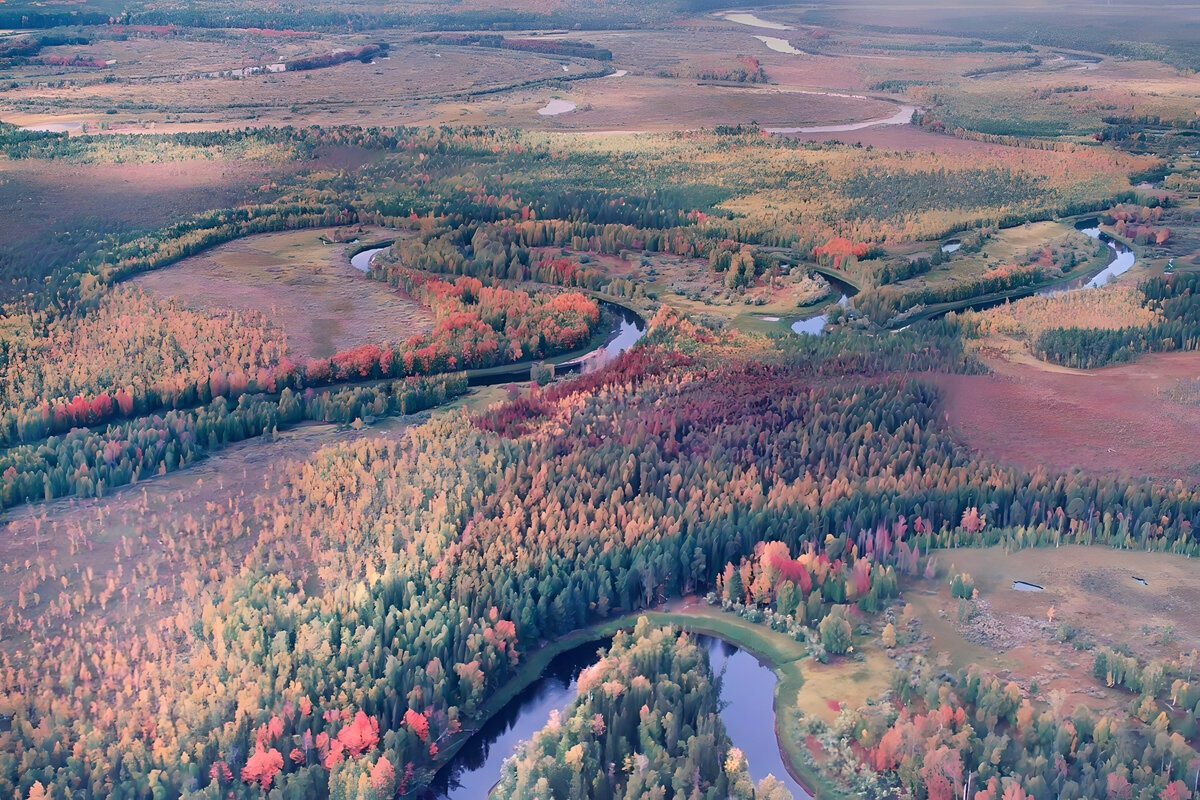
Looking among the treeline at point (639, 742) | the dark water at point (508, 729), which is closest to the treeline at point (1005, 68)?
the dark water at point (508, 729)

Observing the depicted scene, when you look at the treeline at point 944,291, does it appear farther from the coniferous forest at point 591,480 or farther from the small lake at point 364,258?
the small lake at point 364,258

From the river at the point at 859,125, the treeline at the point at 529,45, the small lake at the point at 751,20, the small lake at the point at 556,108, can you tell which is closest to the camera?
the river at the point at 859,125

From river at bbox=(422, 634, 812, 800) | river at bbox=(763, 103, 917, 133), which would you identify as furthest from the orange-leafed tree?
river at bbox=(763, 103, 917, 133)

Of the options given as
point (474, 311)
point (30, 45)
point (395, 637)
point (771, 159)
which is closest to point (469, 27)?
point (30, 45)

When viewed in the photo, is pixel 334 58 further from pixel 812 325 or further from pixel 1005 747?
pixel 1005 747

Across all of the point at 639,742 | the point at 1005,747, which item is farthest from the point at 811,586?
the point at 639,742

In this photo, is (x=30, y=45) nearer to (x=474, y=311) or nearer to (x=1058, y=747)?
(x=474, y=311)
